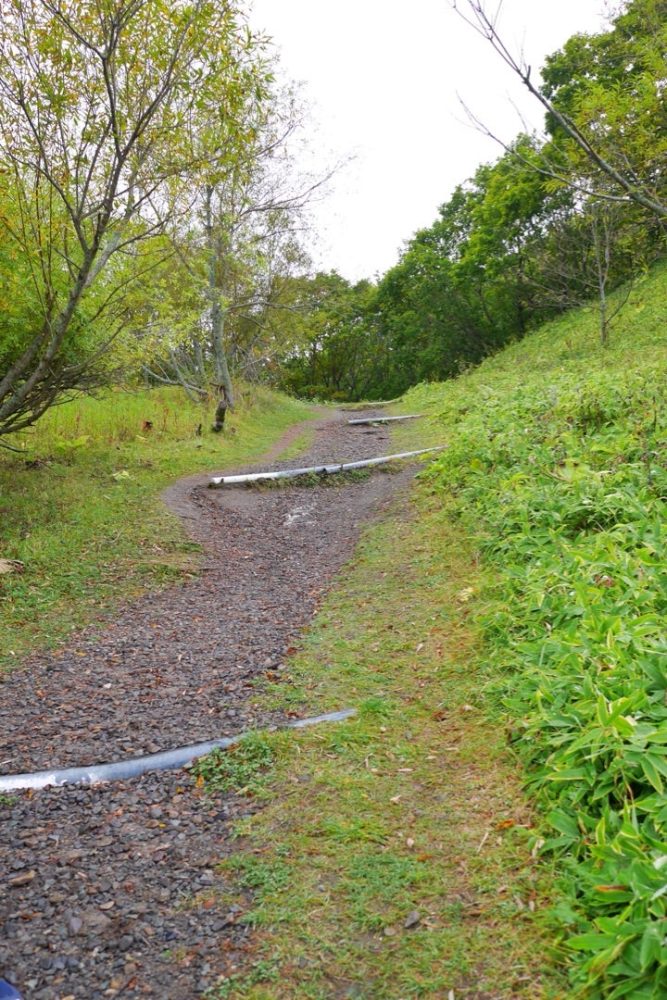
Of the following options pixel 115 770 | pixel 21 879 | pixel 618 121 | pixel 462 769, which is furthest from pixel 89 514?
pixel 618 121

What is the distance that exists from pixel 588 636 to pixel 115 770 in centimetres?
231

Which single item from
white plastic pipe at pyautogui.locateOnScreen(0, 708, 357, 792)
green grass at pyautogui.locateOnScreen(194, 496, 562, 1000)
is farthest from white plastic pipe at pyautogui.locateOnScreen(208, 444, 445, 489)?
white plastic pipe at pyautogui.locateOnScreen(0, 708, 357, 792)

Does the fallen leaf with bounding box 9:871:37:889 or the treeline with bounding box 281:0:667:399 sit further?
the treeline with bounding box 281:0:667:399

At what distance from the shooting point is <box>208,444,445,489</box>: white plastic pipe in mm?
8758

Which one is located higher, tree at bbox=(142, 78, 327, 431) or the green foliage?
tree at bbox=(142, 78, 327, 431)

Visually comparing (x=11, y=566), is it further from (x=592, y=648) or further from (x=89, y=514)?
(x=592, y=648)

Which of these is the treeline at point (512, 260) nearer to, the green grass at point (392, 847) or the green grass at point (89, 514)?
the green grass at point (392, 847)

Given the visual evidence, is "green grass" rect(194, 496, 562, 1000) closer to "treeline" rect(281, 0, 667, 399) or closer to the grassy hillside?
the grassy hillside

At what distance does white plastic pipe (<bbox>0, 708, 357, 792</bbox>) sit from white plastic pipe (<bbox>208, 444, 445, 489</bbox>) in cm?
550

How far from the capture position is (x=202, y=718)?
3.69 m

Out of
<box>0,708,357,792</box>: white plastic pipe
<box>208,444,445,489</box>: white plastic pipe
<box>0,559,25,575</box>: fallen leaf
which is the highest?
<box>208,444,445,489</box>: white plastic pipe

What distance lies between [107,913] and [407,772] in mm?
1311

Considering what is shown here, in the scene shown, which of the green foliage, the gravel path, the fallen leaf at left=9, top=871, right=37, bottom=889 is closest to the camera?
the gravel path

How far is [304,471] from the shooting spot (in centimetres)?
927
